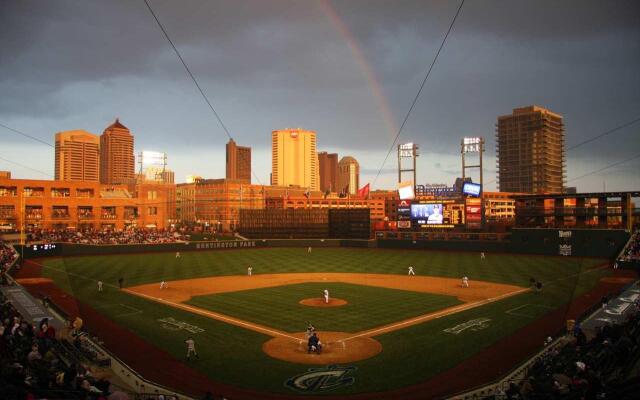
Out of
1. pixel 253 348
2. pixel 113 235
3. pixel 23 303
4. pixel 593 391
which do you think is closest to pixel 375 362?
pixel 253 348

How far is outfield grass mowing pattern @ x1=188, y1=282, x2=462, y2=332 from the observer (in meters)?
27.0

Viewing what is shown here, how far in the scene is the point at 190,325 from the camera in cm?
2638

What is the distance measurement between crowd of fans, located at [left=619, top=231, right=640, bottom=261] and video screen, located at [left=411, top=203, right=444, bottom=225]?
24.3 metres

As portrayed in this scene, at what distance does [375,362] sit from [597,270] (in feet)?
128

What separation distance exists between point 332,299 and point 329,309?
343cm

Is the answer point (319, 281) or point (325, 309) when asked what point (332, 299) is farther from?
point (319, 281)

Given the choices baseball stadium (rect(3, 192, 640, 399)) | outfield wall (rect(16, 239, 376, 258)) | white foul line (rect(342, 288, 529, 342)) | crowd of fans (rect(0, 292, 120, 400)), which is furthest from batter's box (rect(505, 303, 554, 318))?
outfield wall (rect(16, 239, 376, 258))

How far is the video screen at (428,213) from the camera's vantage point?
238 feet

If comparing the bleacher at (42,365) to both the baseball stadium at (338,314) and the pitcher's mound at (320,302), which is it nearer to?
the baseball stadium at (338,314)

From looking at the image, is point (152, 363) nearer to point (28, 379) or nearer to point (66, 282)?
point (28, 379)

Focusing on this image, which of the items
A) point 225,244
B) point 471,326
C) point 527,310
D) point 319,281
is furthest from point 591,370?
point 225,244

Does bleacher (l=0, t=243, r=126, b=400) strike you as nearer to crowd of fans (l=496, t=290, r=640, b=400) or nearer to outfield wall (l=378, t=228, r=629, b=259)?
crowd of fans (l=496, t=290, r=640, b=400)

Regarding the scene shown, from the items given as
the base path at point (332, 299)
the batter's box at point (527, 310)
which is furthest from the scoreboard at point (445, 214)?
the batter's box at point (527, 310)

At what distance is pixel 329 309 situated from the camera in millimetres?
30547
